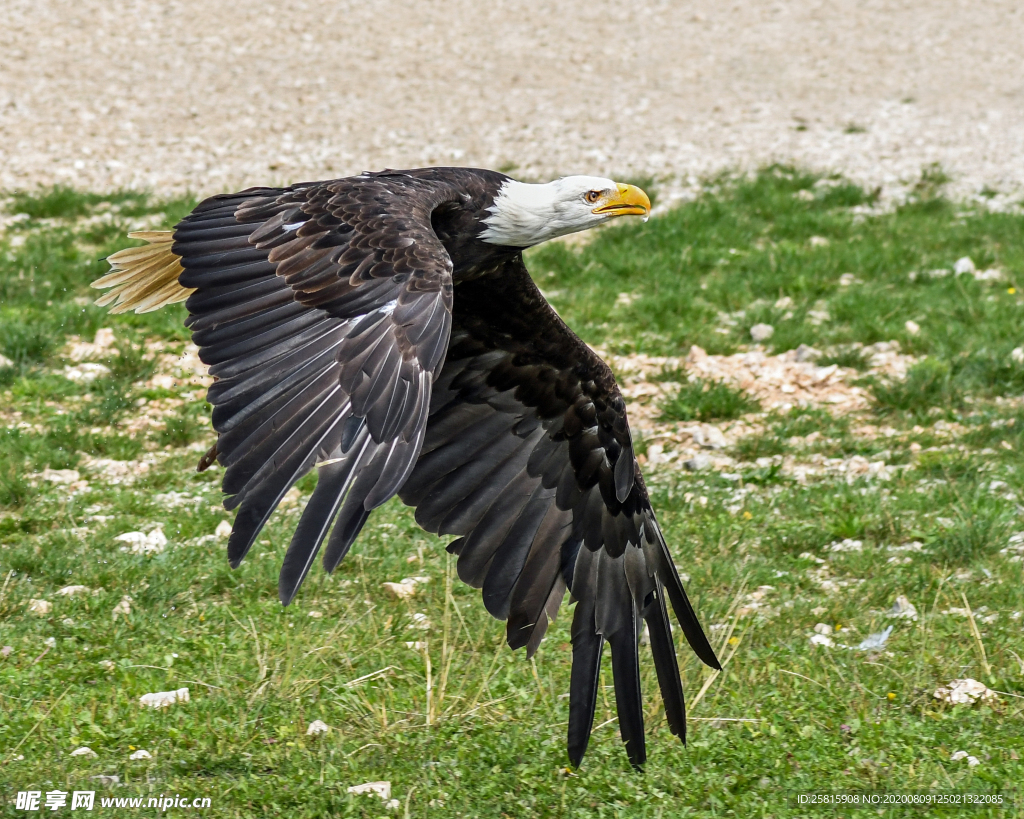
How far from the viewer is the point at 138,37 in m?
14.5

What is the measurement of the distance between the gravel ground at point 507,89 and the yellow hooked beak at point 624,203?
21.6ft

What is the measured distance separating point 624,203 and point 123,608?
261cm

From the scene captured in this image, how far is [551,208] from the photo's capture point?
16.1 ft

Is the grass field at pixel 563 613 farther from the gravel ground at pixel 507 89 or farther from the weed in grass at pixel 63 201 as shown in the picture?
the gravel ground at pixel 507 89

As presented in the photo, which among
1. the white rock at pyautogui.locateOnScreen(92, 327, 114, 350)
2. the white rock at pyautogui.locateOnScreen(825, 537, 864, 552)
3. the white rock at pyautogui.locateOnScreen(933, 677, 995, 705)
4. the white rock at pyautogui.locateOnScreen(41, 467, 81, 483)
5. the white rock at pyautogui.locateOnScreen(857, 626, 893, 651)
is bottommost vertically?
the white rock at pyautogui.locateOnScreen(41, 467, 81, 483)

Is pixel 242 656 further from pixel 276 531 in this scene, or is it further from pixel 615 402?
→ pixel 615 402

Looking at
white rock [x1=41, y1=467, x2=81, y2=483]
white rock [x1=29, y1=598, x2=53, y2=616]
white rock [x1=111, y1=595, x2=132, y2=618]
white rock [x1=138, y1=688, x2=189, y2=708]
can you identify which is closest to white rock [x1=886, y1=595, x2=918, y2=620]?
white rock [x1=138, y1=688, x2=189, y2=708]

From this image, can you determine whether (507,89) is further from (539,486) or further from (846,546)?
(539,486)

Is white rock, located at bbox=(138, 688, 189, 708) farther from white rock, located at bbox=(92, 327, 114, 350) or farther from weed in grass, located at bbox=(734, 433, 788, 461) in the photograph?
white rock, located at bbox=(92, 327, 114, 350)

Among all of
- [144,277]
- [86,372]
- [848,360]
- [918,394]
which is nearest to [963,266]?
[848,360]

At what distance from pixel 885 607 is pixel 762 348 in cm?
335

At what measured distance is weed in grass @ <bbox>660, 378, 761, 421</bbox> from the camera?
24.4 feet

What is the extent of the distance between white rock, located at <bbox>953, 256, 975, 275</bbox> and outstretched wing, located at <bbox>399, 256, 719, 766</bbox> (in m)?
5.64

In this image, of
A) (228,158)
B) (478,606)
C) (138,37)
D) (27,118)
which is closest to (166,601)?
(478,606)
